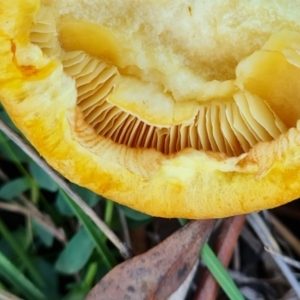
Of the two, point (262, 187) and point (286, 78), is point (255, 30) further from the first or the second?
point (262, 187)

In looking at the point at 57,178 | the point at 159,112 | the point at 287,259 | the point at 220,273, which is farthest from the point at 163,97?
the point at 287,259

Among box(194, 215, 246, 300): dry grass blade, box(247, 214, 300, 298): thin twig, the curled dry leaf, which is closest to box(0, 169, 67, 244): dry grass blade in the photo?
the curled dry leaf

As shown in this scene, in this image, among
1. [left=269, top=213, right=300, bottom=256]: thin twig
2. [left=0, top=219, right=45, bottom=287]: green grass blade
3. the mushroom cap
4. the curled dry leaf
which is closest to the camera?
the mushroom cap

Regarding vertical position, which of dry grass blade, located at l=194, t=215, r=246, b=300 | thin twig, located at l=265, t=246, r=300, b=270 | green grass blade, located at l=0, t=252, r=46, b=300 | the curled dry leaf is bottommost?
thin twig, located at l=265, t=246, r=300, b=270

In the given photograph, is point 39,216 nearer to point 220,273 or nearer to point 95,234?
point 95,234

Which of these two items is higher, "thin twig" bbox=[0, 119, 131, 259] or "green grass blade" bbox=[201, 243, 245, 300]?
"thin twig" bbox=[0, 119, 131, 259]

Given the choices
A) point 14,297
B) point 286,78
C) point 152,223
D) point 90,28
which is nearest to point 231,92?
point 286,78

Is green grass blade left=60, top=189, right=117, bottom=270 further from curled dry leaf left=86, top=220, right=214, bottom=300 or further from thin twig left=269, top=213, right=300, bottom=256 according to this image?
thin twig left=269, top=213, right=300, bottom=256
